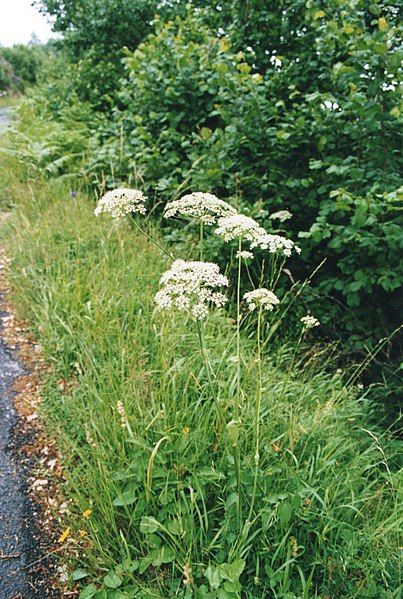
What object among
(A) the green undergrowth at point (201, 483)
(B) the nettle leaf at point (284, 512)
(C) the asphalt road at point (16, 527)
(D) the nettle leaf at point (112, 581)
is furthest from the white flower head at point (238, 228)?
(C) the asphalt road at point (16, 527)

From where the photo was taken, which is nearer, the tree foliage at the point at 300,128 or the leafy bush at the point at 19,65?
the tree foliage at the point at 300,128

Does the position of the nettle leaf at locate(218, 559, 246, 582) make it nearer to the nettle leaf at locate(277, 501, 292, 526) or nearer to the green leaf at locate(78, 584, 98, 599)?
the nettle leaf at locate(277, 501, 292, 526)

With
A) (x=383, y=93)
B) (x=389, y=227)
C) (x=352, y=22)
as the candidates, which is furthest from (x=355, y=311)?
(x=352, y=22)

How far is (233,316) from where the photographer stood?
367cm

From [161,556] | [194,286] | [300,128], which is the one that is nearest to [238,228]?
[194,286]

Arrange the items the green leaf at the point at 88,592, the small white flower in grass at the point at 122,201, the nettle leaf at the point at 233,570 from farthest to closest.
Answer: the small white flower in grass at the point at 122,201 → the green leaf at the point at 88,592 → the nettle leaf at the point at 233,570

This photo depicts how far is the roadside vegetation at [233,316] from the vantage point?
183 centimetres

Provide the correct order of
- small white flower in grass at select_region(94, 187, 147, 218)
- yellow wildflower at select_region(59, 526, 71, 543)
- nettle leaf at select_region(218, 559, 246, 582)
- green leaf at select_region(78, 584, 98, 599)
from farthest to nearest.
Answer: yellow wildflower at select_region(59, 526, 71, 543) → small white flower in grass at select_region(94, 187, 147, 218) → green leaf at select_region(78, 584, 98, 599) → nettle leaf at select_region(218, 559, 246, 582)

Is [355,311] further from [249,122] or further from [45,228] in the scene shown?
[45,228]

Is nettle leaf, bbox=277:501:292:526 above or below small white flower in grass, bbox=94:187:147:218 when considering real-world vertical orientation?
below

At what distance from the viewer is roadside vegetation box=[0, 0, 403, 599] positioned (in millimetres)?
1827

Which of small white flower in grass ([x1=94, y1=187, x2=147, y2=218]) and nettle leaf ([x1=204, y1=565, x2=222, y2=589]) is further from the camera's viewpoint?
small white flower in grass ([x1=94, y1=187, x2=147, y2=218])

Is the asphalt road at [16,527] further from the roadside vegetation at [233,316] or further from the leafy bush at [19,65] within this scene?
the leafy bush at [19,65]

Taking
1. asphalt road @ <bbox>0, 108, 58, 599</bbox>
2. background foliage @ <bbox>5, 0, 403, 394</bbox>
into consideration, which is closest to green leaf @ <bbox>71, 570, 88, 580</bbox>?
asphalt road @ <bbox>0, 108, 58, 599</bbox>
